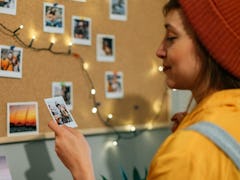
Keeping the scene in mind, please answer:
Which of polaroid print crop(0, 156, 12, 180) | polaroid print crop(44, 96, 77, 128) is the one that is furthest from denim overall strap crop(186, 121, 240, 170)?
polaroid print crop(0, 156, 12, 180)

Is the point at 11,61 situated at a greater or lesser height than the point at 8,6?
lesser

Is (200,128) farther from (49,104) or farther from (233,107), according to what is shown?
(49,104)

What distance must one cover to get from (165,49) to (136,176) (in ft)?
2.51

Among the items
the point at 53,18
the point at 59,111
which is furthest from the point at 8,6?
the point at 59,111

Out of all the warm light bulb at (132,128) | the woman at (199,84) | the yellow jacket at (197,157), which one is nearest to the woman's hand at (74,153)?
the woman at (199,84)

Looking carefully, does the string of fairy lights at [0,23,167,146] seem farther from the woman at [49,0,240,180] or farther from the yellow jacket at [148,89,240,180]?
the yellow jacket at [148,89,240,180]

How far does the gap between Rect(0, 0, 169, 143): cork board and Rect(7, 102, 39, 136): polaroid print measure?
2cm

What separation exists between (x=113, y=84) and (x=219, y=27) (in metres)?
0.73

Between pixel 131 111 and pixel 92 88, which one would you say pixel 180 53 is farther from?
pixel 131 111

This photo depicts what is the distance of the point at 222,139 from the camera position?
0.80m

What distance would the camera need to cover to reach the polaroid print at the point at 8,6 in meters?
1.24

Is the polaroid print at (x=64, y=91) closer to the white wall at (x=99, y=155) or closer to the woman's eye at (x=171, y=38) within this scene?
the white wall at (x=99, y=155)

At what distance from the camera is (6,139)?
125cm

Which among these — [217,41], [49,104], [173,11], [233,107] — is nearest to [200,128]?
[233,107]
